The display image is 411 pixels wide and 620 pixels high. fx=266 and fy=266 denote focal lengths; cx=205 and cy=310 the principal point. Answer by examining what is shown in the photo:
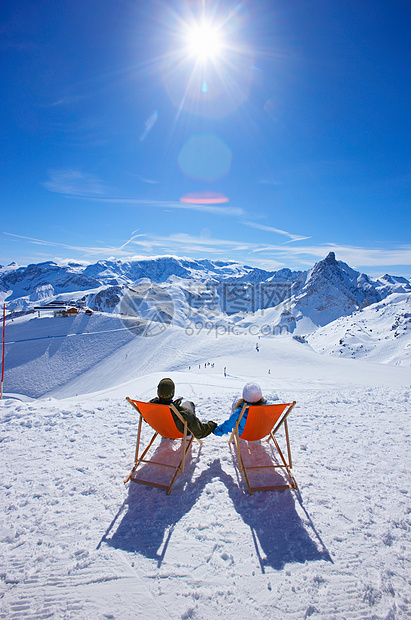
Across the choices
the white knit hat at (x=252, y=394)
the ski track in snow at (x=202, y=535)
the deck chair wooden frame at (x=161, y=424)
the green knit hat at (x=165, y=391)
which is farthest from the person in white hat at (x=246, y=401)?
the green knit hat at (x=165, y=391)

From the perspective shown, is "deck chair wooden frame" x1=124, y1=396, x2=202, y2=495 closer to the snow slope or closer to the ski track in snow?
the ski track in snow

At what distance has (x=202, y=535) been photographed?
329cm

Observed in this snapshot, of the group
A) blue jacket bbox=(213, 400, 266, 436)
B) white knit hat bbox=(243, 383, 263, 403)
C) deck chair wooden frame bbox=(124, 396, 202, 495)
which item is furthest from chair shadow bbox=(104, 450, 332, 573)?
white knit hat bbox=(243, 383, 263, 403)

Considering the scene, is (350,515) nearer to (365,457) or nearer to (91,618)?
(365,457)

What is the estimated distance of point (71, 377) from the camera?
102 ft

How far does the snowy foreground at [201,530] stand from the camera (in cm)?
256

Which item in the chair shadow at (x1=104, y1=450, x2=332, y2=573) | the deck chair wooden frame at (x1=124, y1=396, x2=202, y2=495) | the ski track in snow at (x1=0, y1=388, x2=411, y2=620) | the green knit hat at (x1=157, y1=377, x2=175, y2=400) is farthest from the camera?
the green knit hat at (x1=157, y1=377, x2=175, y2=400)

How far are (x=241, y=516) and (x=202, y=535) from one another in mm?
599

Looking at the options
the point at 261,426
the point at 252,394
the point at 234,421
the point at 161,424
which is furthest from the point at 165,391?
the point at 261,426

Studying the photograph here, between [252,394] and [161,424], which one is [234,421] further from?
[161,424]

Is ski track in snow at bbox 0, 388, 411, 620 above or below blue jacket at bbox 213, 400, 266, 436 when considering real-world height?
below

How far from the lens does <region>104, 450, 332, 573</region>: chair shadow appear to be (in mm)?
3053

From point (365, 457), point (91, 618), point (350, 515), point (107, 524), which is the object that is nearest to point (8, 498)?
point (107, 524)

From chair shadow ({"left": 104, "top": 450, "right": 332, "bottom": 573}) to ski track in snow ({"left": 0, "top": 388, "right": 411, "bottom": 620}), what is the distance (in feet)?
0.05
